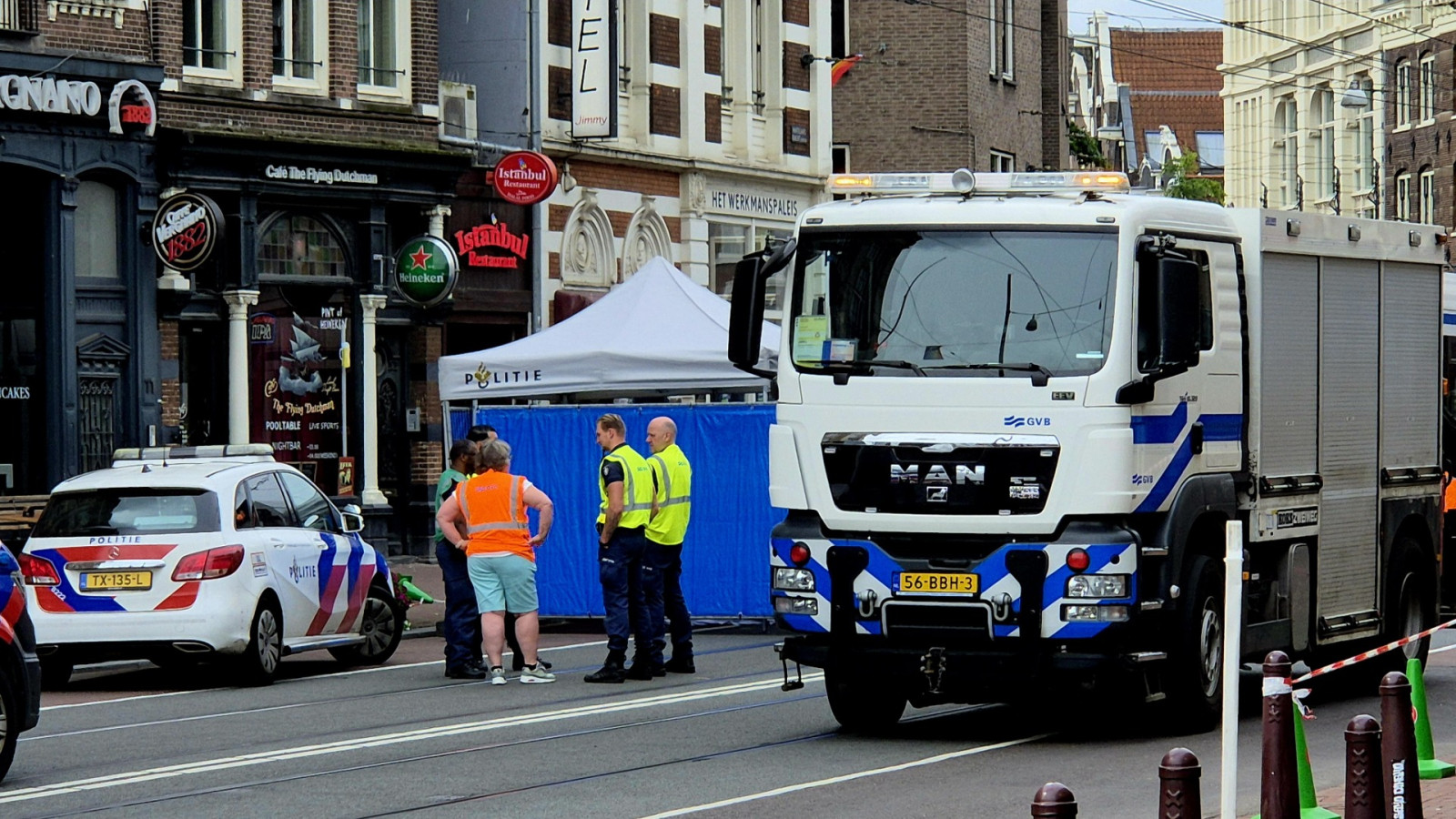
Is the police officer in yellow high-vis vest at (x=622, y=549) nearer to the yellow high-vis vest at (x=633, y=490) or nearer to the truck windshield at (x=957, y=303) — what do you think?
the yellow high-vis vest at (x=633, y=490)

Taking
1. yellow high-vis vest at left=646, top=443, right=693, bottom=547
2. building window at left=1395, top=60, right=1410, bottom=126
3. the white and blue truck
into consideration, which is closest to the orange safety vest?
yellow high-vis vest at left=646, top=443, right=693, bottom=547

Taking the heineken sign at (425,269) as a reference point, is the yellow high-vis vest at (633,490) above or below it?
below

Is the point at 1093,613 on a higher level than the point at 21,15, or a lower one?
lower

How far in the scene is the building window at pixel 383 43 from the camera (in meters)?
29.6

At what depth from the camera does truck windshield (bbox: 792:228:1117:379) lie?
12781 mm

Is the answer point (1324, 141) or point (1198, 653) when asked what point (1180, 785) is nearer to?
point (1198, 653)

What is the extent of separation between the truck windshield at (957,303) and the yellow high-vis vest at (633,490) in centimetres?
353

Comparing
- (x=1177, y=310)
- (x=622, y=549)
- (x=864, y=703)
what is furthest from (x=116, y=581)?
(x=1177, y=310)

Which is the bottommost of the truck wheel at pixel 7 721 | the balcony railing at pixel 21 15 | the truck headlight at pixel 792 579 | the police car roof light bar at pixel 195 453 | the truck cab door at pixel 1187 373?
the truck wheel at pixel 7 721

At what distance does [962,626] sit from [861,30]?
118 ft

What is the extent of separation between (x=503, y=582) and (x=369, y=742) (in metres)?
3.46

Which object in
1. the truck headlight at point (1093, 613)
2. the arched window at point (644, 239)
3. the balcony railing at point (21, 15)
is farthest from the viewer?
the arched window at point (644, 239)

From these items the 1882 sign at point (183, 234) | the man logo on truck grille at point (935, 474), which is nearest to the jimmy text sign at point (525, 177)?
the 1882 sign at point (183, 234)

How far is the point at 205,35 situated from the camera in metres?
27.6
